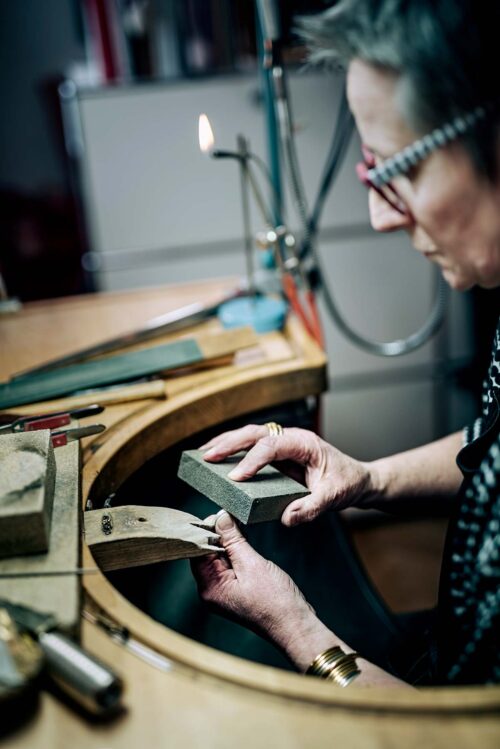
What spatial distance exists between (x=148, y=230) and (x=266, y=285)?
0.64 meters

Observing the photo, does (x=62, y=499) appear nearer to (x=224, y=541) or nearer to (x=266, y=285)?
(x=224, y=541)

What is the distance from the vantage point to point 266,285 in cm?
150

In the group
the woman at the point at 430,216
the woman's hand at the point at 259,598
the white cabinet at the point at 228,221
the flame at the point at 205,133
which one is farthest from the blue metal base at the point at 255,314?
the white cabinet at the point at 228,221

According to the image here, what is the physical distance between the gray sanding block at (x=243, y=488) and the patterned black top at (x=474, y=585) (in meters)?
0.21

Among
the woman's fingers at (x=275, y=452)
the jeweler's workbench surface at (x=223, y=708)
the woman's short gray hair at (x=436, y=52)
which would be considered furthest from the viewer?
the woman's fingers at (x=275, y=452)

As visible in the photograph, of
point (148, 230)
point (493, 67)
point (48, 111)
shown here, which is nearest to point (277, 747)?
point (493, 67)

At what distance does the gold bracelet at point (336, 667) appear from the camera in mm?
690

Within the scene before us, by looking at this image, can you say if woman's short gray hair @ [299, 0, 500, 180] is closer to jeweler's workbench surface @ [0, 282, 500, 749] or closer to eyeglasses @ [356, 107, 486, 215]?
eyeglasses @ [356, 107, 486, 215]

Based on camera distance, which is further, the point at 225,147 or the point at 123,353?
the point at 225,147

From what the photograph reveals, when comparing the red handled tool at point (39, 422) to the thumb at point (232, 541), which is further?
the red handled tool at point (39, 422)

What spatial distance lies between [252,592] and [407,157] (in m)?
0.53

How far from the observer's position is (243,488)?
82 cm

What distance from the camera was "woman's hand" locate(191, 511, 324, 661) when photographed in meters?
0.77

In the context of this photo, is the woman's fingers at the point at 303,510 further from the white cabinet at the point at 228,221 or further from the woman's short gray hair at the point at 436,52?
the white cabinet at the point at 228,221
